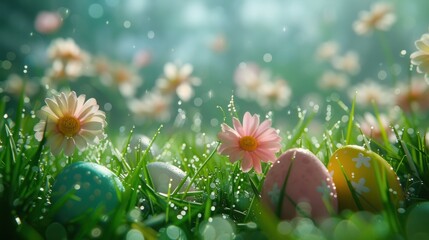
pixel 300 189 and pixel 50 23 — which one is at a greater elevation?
pixel 50 23

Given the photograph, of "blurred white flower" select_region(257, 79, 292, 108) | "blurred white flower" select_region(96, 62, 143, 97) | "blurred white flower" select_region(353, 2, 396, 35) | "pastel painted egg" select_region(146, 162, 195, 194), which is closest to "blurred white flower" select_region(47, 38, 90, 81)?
"blurred white flower" select_region(96, 62, 143, 97)

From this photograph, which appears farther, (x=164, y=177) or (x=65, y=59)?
(x=65, y=59)

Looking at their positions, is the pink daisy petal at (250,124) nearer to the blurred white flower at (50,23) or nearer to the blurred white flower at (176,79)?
the blurred white flower at (176,79)

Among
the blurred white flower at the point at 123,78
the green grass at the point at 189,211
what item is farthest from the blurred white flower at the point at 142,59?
the green grass at the point at 189,211

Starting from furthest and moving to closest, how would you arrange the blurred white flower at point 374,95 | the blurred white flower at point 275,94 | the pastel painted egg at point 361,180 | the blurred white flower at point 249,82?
the blurred white flower at point 249,82, the blurred white flower at point 275,94, the blurred white flower at point 374,95, the pastel painted egg at point 361,180

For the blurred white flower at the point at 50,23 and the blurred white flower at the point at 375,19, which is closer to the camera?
the blurred white flower at the point at 375,19

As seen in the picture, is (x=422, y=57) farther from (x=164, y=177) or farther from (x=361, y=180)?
(x=164, y=177)

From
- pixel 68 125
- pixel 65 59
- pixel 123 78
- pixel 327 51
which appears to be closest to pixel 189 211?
pixel 68 125
